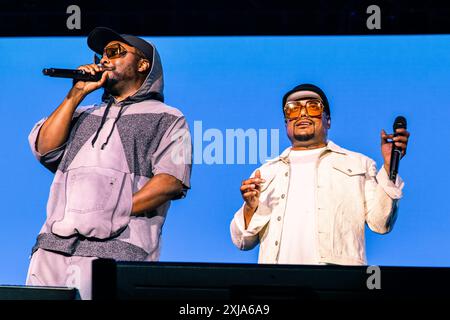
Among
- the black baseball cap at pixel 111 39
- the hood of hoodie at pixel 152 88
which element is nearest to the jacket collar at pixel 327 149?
the hood of hoodie at pixel 152 88

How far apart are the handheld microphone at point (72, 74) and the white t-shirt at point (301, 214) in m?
0.88

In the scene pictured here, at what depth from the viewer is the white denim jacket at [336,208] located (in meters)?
3.46

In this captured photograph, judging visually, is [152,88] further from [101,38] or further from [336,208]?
[336,208]

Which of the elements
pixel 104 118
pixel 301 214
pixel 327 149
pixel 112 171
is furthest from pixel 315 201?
pixel 104 118

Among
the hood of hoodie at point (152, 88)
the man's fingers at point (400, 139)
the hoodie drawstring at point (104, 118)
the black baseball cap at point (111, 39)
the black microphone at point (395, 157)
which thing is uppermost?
the black baseball cap at point (111, 39)

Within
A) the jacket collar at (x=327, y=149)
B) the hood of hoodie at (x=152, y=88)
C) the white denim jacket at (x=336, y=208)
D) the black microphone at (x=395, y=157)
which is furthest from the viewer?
the hood of hoodie at (x=152, y=88)

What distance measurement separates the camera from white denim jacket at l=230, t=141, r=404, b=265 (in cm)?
346

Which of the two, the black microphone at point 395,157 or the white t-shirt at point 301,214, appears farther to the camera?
the white t-shirt at point 301,214

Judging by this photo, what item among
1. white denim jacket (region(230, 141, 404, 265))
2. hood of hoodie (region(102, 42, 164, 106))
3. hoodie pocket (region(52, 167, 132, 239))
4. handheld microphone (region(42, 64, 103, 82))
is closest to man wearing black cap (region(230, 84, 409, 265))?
white denim jacket (region(230, 141, 404, 265))

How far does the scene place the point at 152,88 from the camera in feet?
12.4

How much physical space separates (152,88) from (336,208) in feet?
3.08

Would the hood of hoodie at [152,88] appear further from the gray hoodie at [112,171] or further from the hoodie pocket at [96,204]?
the hoodie pocket at [96,204]

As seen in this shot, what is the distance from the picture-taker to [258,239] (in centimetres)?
359
